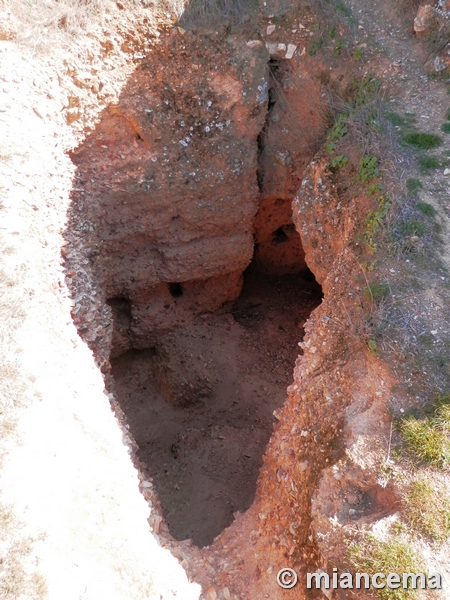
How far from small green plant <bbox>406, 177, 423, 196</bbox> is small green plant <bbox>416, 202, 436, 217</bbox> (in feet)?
0.66

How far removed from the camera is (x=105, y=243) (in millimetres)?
7594

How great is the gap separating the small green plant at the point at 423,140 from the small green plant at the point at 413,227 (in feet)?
4.48

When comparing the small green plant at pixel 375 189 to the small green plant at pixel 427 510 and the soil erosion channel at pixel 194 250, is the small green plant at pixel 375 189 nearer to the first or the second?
the soil erosion channel at pixel 194 250

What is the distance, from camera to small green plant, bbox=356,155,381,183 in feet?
20.0

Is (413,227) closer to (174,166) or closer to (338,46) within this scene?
(338,46)

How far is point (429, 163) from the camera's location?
6043mm

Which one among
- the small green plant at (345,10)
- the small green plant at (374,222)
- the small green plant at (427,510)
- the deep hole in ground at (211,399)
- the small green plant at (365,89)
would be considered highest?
the small green plant at (345,10)

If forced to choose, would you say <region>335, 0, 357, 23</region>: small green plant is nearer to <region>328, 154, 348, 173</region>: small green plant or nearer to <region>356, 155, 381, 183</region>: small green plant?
<region>328, 154, 348, 173</region>: small green plant

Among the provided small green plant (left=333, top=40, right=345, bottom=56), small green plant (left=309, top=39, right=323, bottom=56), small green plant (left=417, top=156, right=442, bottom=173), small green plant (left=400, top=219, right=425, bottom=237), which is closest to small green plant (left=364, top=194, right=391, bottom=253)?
small green plant (left=400, top=219, right=425, bottom=237)

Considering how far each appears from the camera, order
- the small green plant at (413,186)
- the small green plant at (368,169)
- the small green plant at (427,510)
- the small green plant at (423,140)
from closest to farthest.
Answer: the small green plant at (427,510) → the small green plant at (413,186) → the small green plant at (368,169) → the small green plant at (423,140)

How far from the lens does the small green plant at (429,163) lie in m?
6.03

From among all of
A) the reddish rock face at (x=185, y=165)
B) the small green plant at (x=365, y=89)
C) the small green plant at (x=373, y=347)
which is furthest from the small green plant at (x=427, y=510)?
the small green plant at (x=365, y=89)

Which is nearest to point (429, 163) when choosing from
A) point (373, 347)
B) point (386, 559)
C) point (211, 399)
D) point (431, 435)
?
point (373, 347)

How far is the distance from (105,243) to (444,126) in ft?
17.6
